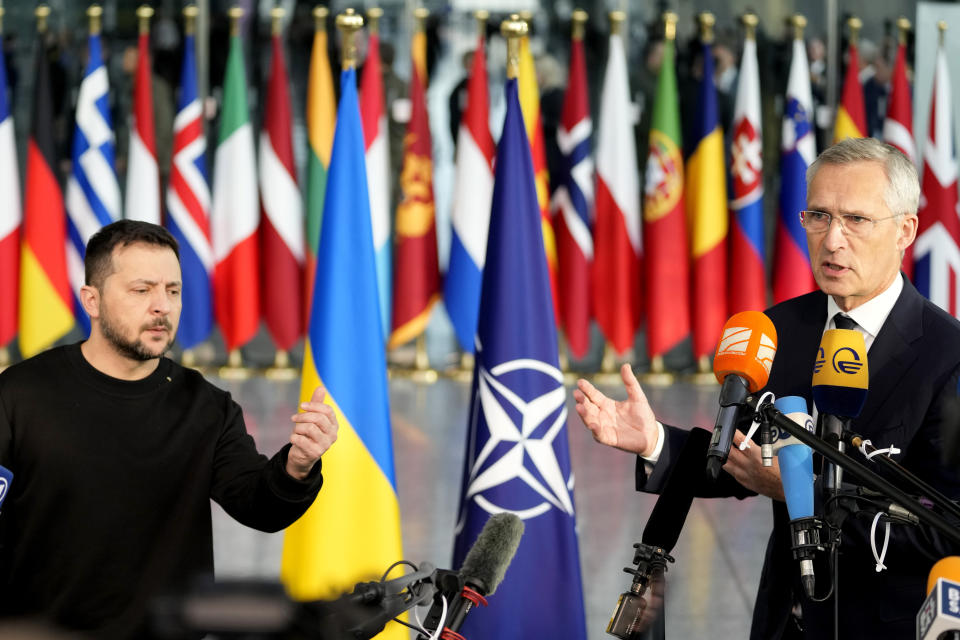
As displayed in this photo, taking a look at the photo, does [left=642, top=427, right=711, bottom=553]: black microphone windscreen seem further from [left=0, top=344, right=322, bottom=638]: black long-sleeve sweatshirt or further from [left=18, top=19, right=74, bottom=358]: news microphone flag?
[left=18, top=19, right=74, bottom=358]: news microphone flag

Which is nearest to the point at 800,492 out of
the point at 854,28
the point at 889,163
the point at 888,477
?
the point at 888,477

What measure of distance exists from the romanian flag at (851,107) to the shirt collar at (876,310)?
23.6 ft

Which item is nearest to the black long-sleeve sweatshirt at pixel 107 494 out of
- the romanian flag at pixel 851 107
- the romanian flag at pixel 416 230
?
the romanian flag at pixel 416 230

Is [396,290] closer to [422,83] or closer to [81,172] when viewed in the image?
[422,83]

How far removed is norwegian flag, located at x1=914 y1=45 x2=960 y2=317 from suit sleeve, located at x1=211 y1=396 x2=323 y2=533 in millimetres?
7149

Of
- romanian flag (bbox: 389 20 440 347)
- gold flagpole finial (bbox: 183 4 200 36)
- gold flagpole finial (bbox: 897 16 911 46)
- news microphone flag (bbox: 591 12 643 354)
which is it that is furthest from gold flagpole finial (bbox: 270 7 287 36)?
gold flagpole finial (bbox: 897 16 911 46)

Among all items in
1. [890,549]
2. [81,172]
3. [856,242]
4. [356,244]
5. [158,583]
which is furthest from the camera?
[81,172]

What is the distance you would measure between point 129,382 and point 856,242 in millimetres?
1487

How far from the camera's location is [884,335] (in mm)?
2236

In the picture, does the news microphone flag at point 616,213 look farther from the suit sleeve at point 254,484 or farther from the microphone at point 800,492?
the microphone at point 800,492

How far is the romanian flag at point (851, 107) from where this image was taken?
912 cm

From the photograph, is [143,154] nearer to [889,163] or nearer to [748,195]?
[748,195]

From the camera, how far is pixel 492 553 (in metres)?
1.81

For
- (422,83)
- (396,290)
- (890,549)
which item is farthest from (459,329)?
(890,549)
